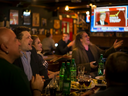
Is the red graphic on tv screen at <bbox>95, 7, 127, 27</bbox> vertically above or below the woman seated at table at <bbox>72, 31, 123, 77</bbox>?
above

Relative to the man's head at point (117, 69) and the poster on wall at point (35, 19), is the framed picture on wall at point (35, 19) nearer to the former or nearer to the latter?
the poster on wall at point (35, 19)

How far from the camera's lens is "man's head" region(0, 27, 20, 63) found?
Answer: 56.2 inches

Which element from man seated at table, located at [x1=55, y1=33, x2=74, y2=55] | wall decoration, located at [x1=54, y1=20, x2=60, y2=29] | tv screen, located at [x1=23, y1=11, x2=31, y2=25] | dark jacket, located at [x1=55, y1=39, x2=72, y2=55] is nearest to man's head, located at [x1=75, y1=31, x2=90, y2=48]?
man seated at table, located at [x1=55, y1=33, x2=74, y2=55]

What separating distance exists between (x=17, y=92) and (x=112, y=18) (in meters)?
4.39

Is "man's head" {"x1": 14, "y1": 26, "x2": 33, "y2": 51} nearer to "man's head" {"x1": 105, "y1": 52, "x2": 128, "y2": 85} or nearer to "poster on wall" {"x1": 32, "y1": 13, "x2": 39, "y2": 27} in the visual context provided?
"man's head" {"x1": 105, "y1": 52, "x2": 128, "y2": 85}

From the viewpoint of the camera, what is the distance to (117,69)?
133cm

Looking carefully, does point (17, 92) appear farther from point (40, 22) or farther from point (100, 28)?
point (40, 22)

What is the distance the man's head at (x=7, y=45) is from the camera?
143 cm

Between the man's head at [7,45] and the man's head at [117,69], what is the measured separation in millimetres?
765

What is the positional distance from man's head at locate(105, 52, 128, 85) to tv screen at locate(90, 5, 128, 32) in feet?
12.7

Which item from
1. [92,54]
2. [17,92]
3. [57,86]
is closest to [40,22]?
[92,54]

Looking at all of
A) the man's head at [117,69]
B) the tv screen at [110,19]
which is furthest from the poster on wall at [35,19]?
the man's head at [117,69]

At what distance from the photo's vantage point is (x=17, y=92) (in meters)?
1.31

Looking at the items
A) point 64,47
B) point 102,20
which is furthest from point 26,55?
point 64,47
